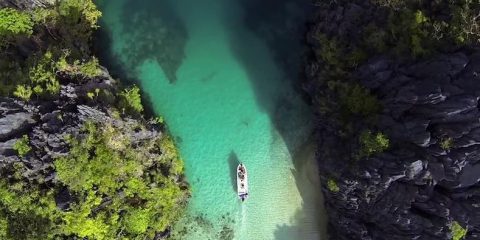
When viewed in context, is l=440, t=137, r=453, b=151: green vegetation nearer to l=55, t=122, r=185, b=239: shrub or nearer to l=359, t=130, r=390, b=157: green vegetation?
l=359, t=130, r=390, b=157: green vegetation

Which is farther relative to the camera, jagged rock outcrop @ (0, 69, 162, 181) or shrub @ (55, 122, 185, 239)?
shrub @ (55, 122, 185, 239)

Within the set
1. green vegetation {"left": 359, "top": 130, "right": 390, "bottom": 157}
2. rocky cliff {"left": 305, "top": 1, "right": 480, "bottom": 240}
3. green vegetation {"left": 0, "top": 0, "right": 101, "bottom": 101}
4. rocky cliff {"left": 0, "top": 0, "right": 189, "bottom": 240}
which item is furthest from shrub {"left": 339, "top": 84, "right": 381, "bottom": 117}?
green vegetation {"left": 0, "top": 0, "right": 101, "bottom": 101}

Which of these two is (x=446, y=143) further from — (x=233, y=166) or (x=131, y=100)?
(x=131, y=100)

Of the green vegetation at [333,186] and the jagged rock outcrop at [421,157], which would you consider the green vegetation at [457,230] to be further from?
the green vegetation at [333,186]

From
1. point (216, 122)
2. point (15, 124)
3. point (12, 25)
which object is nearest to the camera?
point (15, 124)

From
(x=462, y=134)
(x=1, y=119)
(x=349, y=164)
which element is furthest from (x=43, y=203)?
(x=462, y=134)

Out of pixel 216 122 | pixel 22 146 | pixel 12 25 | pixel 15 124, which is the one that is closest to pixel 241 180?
pixel 216 122
